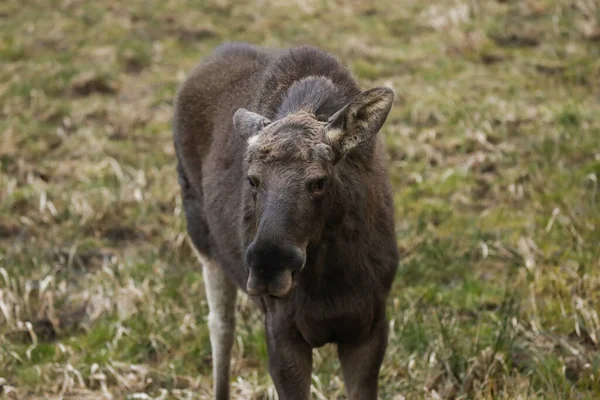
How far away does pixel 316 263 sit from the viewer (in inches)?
189

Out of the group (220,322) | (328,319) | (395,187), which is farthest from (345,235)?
(395,187)

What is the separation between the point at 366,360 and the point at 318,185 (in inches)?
49.2

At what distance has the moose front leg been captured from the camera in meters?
5.12

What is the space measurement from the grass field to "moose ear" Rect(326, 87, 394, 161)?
2182mm

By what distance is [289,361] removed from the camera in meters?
5.13

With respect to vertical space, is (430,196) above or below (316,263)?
below

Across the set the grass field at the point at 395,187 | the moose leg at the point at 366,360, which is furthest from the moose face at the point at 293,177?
the grass field at the point at 395,187

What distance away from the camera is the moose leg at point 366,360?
5199mm

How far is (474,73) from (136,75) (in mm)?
4385

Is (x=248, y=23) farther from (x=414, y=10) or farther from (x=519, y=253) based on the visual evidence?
(x=519, y=253)

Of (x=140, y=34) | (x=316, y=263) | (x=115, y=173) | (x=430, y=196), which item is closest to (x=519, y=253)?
(x=430, y=196)

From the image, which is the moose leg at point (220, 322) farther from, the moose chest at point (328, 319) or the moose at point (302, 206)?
the moose chest at point (328, 319)

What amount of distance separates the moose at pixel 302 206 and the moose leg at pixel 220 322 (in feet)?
0.32

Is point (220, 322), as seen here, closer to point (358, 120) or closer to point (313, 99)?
point (313, 99)
